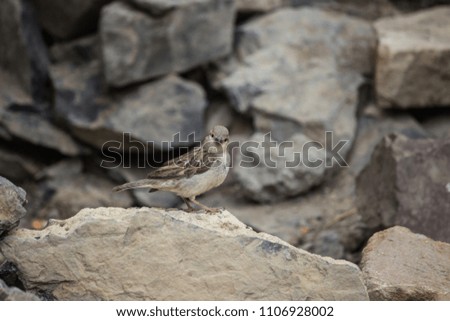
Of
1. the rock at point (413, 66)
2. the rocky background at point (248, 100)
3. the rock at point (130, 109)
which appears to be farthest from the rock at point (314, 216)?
the rock at point (413, 66)

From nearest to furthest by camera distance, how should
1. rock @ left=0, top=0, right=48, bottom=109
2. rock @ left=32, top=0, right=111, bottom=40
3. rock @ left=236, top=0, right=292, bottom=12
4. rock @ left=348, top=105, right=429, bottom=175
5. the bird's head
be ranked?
the bird's head, rock @ left=348, top=105, right=429, bottom=175, rock @ left=32, top=0, right=111, bottom=40, rock @ left=0, top=0, right=48, bottom=109, rock @ left=236, top=0, right=292, bottom=12

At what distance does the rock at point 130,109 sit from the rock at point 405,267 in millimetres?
4518

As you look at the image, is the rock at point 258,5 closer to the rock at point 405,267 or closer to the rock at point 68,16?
the rock at point 68,16

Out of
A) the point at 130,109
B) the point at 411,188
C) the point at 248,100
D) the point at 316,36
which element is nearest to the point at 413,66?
the point at 316,36

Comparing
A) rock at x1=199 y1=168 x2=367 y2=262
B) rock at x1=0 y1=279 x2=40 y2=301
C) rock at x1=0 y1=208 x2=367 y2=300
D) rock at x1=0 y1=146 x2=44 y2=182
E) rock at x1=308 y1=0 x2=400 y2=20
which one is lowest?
rock at x1=0 y1=146 x2=44 y2=182

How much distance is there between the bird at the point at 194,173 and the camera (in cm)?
665

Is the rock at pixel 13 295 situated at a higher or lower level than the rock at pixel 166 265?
higher

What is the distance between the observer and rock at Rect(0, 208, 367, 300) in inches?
229

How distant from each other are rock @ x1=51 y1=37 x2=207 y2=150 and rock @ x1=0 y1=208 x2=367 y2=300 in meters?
5.03

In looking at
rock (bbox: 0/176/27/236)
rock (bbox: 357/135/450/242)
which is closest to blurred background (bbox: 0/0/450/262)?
rock (bbox: 357/135/450/242)

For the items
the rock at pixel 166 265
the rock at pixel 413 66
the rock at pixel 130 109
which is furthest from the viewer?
the rock at pixel 130 109

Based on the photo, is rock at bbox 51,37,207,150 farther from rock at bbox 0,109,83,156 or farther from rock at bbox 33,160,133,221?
rock at bbox 33,160,133,221

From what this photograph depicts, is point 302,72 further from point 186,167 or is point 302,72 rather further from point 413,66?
point 186,167

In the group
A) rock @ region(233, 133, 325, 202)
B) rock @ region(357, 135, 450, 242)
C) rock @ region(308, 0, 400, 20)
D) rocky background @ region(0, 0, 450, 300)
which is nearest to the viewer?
rock @ region(357, 135, 450, 242)
